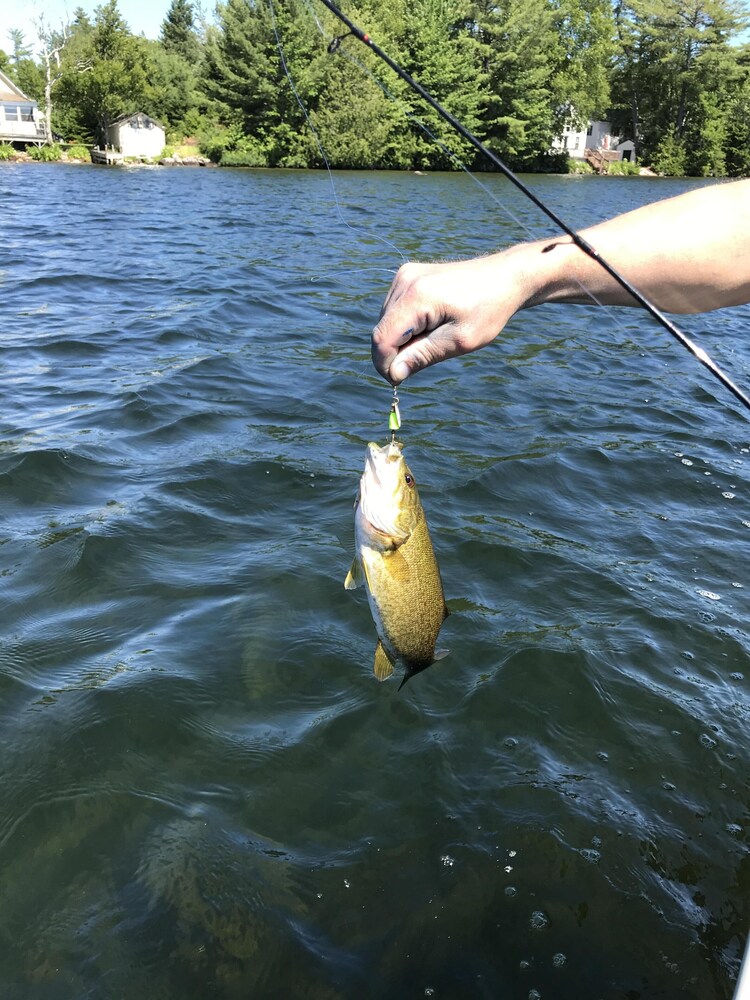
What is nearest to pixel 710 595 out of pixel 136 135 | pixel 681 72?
pixel 136 135

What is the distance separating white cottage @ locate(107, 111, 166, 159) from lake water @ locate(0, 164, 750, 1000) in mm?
60389

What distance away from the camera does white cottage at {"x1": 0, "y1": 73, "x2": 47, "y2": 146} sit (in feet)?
210

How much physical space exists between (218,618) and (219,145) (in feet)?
→ 199

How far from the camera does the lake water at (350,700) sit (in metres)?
2.93

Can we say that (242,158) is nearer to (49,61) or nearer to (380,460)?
(49,61)

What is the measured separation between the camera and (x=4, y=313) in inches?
444

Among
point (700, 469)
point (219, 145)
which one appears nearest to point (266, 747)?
point (700, 469)

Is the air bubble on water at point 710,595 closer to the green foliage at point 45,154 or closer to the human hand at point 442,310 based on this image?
the human hand at point 442,310

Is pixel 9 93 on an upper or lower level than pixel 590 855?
upper

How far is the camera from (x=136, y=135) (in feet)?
201

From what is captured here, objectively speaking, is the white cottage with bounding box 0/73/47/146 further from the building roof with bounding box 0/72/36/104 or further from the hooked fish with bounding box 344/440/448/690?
the hooked fish with bounding box 344/440/448/690

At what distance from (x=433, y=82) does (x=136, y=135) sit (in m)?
27.0

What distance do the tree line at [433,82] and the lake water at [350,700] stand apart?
123 feet

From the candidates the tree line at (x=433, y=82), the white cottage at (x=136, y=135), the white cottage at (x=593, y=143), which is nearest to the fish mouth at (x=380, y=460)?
the tree line at (x=433, y=82)
